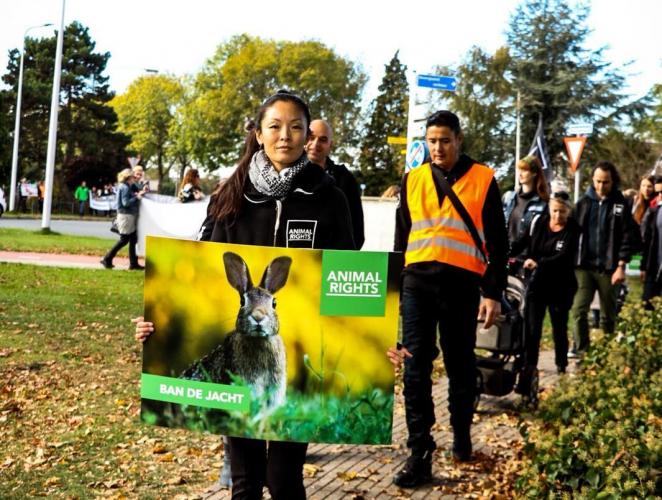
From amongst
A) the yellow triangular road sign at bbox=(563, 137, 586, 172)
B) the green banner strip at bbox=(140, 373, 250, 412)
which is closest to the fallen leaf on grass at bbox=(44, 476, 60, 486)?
the green banner strip at bbox=(140, 373, 250, 412)

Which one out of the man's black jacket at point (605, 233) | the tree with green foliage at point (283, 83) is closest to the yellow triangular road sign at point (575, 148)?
the man's black jacket at point (605, 233)

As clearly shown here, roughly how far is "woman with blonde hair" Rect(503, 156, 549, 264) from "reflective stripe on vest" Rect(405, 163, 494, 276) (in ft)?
8.97

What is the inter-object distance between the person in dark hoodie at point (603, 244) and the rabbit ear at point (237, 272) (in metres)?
7.20

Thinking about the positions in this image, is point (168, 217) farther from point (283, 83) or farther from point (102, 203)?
point (283, 83)

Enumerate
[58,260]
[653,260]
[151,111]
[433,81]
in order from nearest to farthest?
[653,260] < [58,260] < [433,81] < [151,111]

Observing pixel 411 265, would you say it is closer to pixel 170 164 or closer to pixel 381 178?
pixel 381 178

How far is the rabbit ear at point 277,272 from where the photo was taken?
3371 mm

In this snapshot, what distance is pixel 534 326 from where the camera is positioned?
331 inches

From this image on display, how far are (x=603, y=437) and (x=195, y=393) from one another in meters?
2.23

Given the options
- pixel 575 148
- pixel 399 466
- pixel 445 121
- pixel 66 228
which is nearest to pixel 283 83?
pixel 66 228

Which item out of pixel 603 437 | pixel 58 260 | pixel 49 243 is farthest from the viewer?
pixel 49 243

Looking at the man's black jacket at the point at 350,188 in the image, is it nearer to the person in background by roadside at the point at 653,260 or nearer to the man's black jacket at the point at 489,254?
the man's black jacket at the point at 489,254

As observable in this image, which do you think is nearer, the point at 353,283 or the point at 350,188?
the point at 353,283

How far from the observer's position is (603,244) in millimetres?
10055
